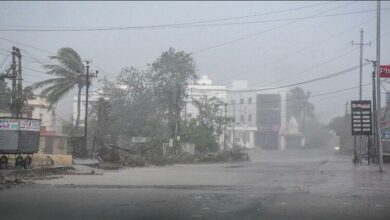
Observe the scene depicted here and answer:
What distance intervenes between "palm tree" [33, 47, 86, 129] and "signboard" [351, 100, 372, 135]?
2621 cm

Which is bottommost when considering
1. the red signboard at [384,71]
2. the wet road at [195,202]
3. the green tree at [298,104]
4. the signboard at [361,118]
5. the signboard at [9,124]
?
the wet road at [195,202]

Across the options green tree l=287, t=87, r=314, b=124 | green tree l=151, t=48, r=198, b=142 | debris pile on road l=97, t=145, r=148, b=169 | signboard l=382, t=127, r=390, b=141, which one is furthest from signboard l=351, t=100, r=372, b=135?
green tree l=287, t=87, r=314, b=124

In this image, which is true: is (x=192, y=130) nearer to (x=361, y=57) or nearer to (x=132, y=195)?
(x=361, y=57)

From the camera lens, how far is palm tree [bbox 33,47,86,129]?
47875mm

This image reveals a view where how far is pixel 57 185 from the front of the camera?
802 inches

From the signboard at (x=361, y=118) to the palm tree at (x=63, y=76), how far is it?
26213mm

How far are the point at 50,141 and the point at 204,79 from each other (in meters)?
56.6

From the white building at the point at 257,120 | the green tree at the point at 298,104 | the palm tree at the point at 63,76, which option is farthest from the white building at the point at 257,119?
the palm tree at the point at 63,76

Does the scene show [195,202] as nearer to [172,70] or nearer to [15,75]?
[15,75]

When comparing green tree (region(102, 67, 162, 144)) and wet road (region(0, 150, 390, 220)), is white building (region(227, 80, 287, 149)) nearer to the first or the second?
green tree (region(102, 67, 162, 144))

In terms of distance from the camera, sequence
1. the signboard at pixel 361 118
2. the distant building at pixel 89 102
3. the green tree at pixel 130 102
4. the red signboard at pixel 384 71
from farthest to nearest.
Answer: the distant building at pixel 89 102
the green tree at pixel 130 102
the signboard at pixel 361 118
the red signboard at pixel 384 71

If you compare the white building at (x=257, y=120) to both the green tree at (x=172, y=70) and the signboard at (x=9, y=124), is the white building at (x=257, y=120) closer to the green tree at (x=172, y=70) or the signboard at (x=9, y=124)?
the green tree at (x=172, y=70)

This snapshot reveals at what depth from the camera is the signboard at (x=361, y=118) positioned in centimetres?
4197

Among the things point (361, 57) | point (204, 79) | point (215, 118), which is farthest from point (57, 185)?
point (204, 79)
